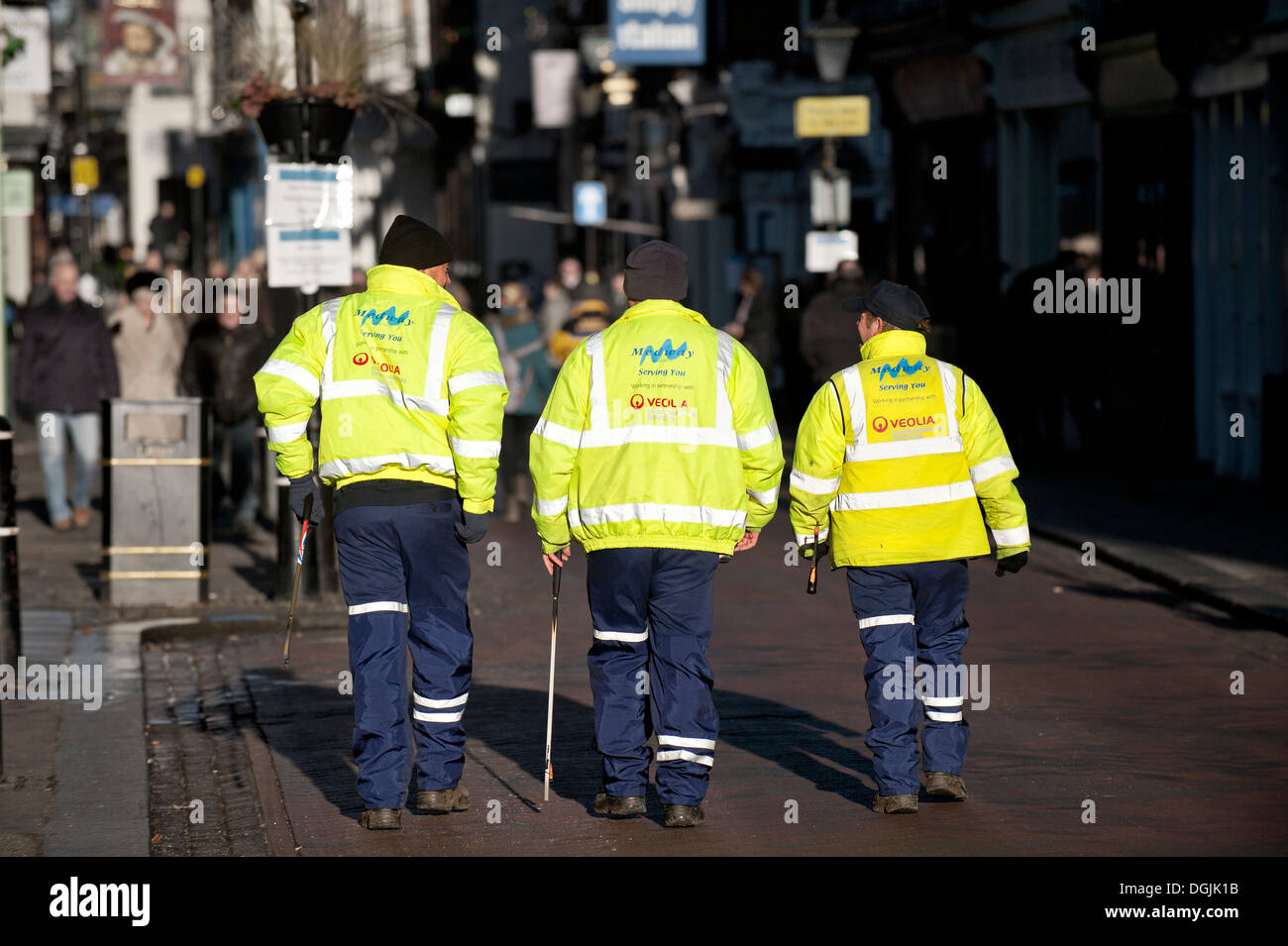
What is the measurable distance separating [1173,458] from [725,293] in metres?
21.0

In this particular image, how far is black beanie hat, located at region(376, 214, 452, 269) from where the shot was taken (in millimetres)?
7723

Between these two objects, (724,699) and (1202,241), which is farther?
(1202,241)

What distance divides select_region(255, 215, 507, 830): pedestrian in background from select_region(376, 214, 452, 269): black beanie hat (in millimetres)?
58

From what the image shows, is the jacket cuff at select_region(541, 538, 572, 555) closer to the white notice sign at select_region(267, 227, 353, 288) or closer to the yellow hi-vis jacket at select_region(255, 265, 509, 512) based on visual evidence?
the yellow hi-vis jacket at select_region(255, 265, 509, 512)

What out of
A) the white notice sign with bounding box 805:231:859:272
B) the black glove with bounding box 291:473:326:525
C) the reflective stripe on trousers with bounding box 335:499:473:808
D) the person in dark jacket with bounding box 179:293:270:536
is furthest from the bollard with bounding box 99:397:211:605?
the white notice sign with bounding box 805:231:859:272

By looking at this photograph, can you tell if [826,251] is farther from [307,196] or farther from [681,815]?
[681,815]

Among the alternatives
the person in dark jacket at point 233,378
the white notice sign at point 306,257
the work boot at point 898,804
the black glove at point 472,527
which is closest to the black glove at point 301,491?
the black glove at point 472,527

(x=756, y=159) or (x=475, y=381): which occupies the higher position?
(x=756, y=159)
